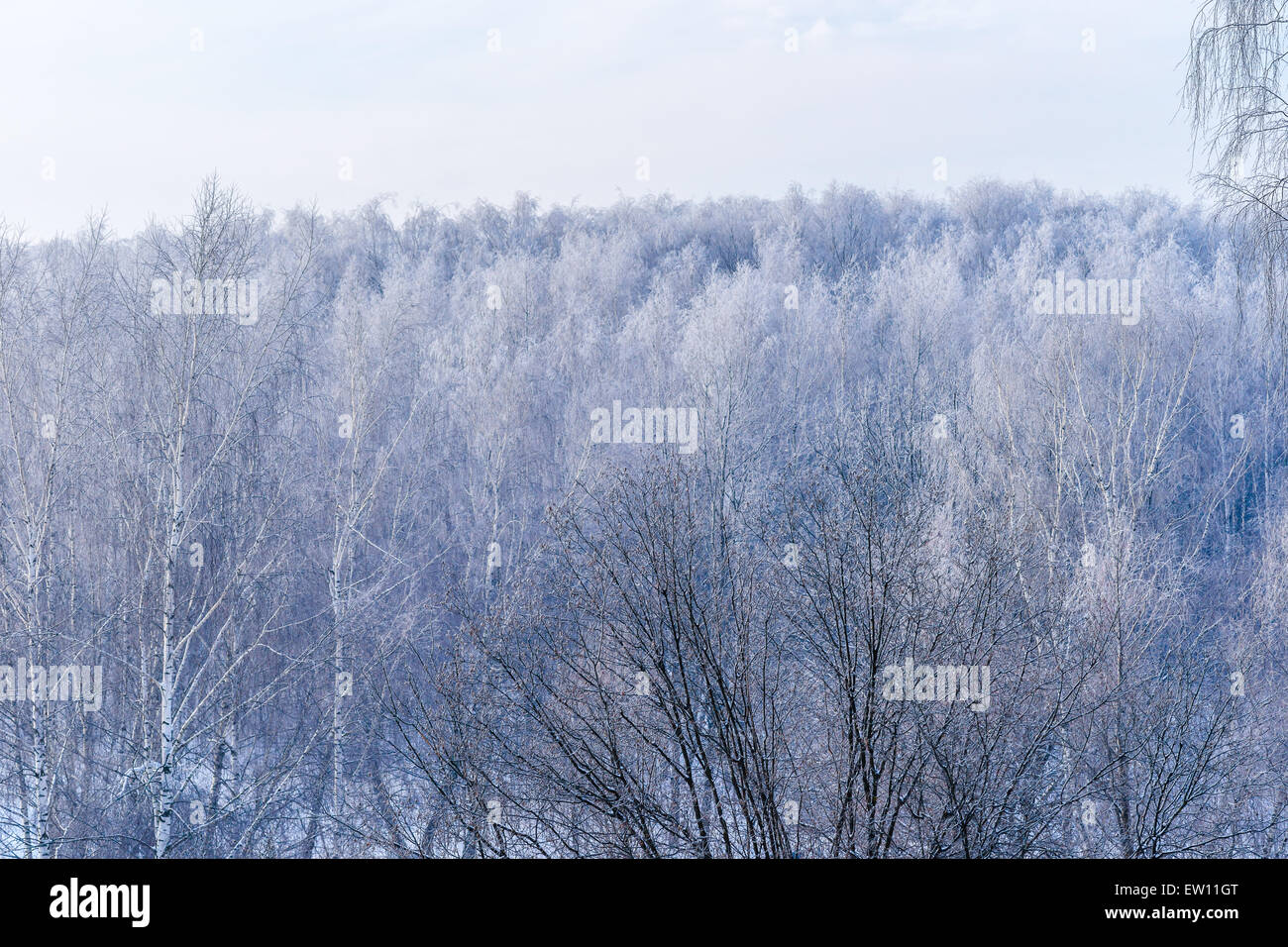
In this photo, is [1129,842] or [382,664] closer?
[1129,842]

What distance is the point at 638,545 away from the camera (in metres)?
8.53

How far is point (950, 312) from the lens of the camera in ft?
115

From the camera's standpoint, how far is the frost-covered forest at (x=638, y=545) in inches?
321

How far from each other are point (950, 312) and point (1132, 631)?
1835cm

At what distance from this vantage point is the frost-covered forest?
8164mm

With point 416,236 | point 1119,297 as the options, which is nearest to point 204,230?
point 1119,297

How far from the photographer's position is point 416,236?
156 feet

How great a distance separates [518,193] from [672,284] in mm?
12573
